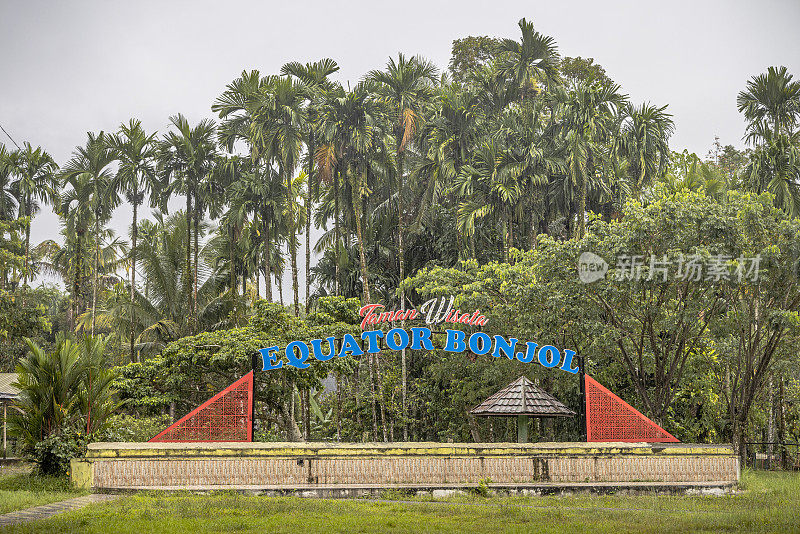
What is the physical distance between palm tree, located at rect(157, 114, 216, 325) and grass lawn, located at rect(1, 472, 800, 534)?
79.3ft

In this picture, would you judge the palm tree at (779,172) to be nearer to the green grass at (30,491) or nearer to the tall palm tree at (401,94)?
the tall palm tree at (401,94)

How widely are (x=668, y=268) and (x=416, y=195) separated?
19846 mm

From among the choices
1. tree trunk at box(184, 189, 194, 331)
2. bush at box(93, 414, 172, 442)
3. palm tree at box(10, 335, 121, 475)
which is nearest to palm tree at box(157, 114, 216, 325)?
tree trunk at box(184, 189, 194, 331)

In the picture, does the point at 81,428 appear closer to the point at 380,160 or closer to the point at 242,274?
the point at 380,160

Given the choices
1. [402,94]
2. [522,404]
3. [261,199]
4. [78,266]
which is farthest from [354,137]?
[78,266]

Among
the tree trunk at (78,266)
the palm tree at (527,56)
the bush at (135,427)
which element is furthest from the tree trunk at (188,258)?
the palm tree at (527,56)

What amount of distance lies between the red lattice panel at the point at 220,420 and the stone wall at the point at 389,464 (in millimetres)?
1936

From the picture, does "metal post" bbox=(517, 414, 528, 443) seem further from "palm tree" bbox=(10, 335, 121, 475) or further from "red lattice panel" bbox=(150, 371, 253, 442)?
"palm tree" bbox=(10, 335, 121, 475)

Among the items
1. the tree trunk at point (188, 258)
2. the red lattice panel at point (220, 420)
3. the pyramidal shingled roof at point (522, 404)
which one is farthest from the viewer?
the tree trunk at point (188, 258)

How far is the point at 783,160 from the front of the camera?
94.9 feet

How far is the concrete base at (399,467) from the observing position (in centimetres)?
1579

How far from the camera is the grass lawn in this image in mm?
11656

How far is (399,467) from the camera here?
54.2 feet

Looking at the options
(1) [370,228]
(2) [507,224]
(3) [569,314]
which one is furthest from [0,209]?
(3) [569,314]
